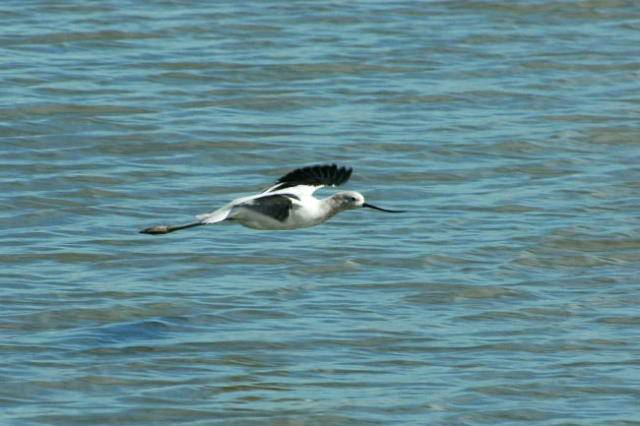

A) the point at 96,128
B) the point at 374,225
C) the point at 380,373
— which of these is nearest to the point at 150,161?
the point at 96,128

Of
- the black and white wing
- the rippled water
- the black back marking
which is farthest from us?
the black back marking

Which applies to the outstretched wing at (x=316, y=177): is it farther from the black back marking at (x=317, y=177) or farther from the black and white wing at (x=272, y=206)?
the black and white wing at (x=272, y=206)

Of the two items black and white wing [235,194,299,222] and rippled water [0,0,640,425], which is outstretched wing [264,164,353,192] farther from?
rippled water [0,0,640,425]

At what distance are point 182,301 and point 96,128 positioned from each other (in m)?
5.16

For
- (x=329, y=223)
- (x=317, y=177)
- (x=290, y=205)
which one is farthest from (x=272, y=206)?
(x=329, y=223)

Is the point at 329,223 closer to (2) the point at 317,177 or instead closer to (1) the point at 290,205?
(2) the point at 317,177

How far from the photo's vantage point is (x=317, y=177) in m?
12.2

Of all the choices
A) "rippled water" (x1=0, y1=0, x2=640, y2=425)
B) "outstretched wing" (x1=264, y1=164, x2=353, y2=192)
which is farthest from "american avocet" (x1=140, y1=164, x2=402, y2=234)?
"rippled water" (x1=0, y1=0, x2=640, y2=425)

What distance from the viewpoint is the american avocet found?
11898 millimetres

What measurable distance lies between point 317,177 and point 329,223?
7.89 ft

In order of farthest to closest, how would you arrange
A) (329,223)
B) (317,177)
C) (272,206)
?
1. (329,223)
2. (317,177)
3. (272,206)

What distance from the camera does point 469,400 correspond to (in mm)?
10430

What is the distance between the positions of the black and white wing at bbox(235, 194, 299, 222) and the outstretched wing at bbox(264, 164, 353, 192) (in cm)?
31

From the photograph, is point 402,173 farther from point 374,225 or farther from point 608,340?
point 608,340
